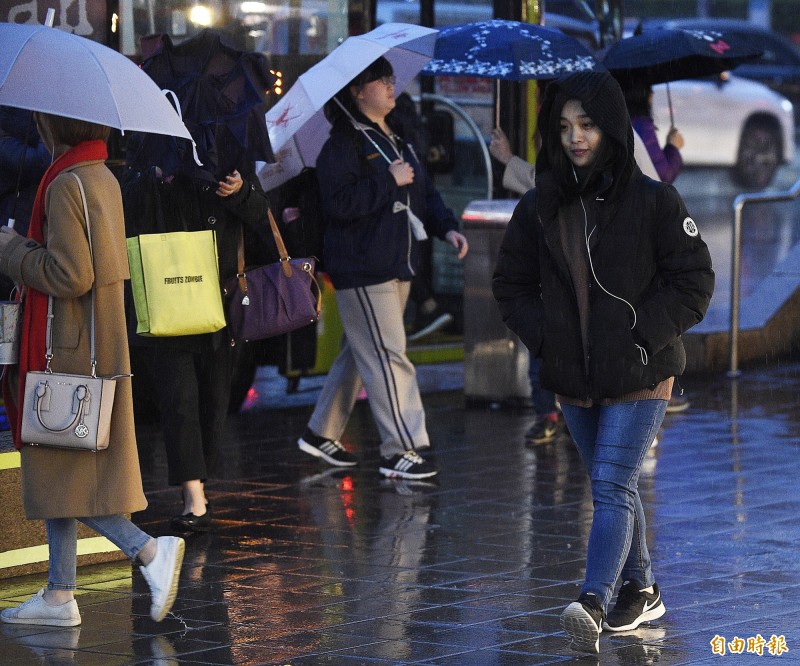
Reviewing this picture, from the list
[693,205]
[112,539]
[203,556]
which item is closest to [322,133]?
[203,556]

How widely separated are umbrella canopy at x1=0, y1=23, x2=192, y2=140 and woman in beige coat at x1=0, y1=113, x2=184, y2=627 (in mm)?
109

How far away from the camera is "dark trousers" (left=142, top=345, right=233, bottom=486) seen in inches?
282

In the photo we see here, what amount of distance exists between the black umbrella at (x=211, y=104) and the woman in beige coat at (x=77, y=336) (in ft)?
4.16

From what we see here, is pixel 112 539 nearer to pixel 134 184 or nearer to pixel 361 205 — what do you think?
pixel 134 184

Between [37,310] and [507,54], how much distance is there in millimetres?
4381

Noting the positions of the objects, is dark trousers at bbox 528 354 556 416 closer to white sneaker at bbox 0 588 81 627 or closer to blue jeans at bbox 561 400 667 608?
blue jeans at bbox 561 400 667 608

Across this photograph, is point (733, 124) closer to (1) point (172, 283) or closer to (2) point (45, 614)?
(1) point (172, 283)

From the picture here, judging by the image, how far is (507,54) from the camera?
927 centimetres

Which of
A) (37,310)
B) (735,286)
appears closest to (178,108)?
(37,310)

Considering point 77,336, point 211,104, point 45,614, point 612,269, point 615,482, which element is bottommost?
point 45,614

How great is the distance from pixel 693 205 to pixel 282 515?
53.3 ft

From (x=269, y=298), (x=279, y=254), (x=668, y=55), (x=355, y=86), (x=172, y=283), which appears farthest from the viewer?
(x=668, y=55)

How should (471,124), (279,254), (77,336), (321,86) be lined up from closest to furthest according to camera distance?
(77,336)
(279,254)
(321,86)
(471,124)

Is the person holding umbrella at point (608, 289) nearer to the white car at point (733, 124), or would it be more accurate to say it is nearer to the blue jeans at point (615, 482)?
the blue jeans at point (615, 482)
